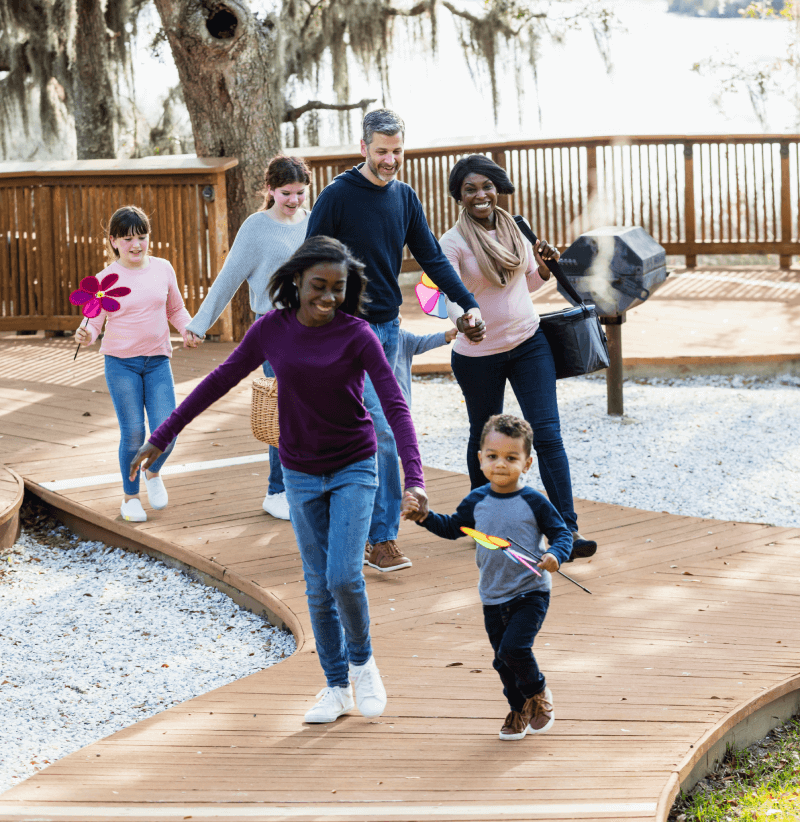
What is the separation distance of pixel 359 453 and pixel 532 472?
12.3ft

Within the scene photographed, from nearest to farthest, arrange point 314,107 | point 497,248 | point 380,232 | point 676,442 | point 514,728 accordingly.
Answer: point 514,728, point 380,232, point 497,248, point 676,442, point 314,107

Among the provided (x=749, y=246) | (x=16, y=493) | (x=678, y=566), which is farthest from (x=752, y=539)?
(x=749, y=246)

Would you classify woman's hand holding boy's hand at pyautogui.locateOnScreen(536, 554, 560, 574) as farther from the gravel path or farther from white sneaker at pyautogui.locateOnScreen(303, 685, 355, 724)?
the gravel path

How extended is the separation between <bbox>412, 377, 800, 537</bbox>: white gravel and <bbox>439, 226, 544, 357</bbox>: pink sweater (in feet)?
3.74

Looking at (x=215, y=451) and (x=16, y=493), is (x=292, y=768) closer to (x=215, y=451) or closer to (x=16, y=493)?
(x=16, y=493)

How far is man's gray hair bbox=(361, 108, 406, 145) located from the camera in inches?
161

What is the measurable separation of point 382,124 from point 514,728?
2.18 metres

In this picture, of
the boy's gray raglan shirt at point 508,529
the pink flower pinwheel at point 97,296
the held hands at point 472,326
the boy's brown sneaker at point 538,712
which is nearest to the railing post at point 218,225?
the pink flower pinwheel at point 97,296

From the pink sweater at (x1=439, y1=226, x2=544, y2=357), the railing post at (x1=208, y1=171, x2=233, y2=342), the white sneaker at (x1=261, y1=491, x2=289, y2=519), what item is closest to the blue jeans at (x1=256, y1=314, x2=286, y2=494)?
the white sneaker at (x1=261, y1=491, x2=289, y2=519)

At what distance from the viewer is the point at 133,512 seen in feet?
17.6

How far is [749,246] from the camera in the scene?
1252cm

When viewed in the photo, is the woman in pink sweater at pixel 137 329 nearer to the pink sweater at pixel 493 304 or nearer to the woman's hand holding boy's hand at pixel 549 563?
the pink sweater at pixel 493 304

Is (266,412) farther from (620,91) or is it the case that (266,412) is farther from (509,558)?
(620,91)

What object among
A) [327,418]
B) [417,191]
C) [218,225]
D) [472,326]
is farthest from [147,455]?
[417,191]
